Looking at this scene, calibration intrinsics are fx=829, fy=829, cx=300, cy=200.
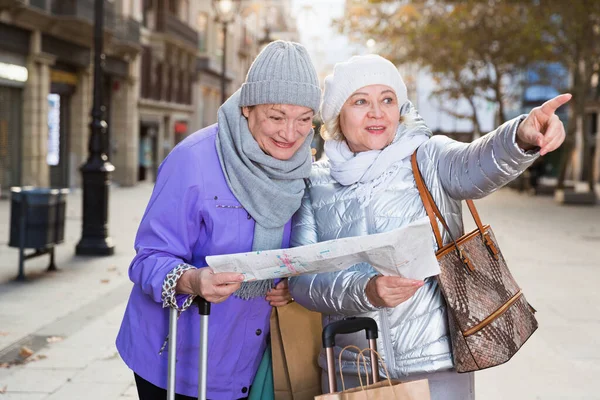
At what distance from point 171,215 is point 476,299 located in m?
1.04

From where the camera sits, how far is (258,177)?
108 inches

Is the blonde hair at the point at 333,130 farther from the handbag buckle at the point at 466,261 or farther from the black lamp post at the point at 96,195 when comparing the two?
the black lamp post at the point at 96,195

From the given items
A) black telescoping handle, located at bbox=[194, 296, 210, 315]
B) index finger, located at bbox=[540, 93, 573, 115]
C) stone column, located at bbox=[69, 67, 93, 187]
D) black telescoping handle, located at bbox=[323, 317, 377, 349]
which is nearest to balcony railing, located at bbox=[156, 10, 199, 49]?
stone column, located at bbox=[69, 67, 93, 187]

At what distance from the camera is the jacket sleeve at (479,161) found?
2.51m

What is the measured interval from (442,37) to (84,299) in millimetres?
23131

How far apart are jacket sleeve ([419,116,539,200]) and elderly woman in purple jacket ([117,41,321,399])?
1.48 ft

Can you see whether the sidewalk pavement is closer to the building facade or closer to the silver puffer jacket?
the silver puffer jacket

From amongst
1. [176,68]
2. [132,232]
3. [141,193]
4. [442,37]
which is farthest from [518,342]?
[176,68]

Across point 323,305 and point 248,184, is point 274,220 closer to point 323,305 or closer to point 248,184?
point 248,184

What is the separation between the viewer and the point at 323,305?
274cm

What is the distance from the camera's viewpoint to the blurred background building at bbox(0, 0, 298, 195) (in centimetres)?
2256

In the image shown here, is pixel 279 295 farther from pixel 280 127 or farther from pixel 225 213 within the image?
pixel 280 127

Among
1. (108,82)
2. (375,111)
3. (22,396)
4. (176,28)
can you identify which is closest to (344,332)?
(375,111)

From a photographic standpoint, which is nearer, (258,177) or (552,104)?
(552,104)
